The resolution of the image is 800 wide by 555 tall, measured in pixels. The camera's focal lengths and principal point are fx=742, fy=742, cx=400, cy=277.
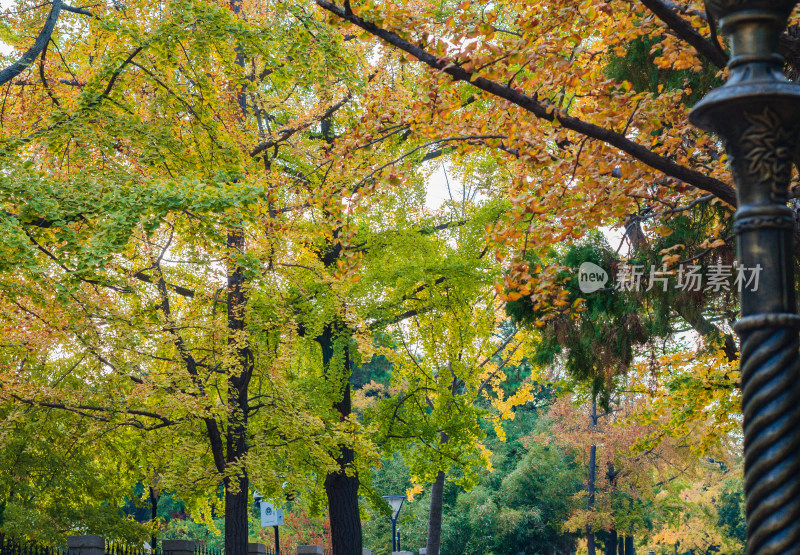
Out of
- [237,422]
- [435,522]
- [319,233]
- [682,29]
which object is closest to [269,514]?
[237,422]

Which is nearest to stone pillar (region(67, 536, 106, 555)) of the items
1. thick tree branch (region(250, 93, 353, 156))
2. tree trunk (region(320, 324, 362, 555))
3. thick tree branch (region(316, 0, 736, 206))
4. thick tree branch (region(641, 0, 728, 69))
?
tree trunk (region(320, 324, 362, 555))

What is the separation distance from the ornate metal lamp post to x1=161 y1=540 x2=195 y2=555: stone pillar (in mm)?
12006

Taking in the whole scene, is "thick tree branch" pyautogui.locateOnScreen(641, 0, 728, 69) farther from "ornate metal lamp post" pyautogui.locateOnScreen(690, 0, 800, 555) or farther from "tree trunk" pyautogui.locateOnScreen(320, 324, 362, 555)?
"tree trunk" pyautogui.locateOnScreen(320, 324, 362, 555)

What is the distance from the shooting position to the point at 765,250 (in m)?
2.86

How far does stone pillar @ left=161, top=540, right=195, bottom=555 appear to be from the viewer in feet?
42.6

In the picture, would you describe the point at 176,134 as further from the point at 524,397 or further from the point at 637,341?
the point at 524,397

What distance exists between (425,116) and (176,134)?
651 cm

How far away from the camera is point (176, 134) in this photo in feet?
38.3

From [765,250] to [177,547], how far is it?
12.5 meters


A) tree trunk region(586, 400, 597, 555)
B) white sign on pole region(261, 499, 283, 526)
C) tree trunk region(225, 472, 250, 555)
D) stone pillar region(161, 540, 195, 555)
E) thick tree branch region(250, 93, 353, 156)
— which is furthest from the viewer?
tree trunk region(586, 400, 597, 555)

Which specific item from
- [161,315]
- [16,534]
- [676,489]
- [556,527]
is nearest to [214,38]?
[161,315]

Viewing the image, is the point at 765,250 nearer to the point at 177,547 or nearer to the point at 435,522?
the point at 177,547

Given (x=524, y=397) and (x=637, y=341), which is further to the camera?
(x=524, y=397)

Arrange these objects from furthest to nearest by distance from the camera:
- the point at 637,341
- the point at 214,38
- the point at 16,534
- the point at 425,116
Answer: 1. the point at 16,534
2. the point at 214,38
3. the point at 637,341
4. the point at 425,116
